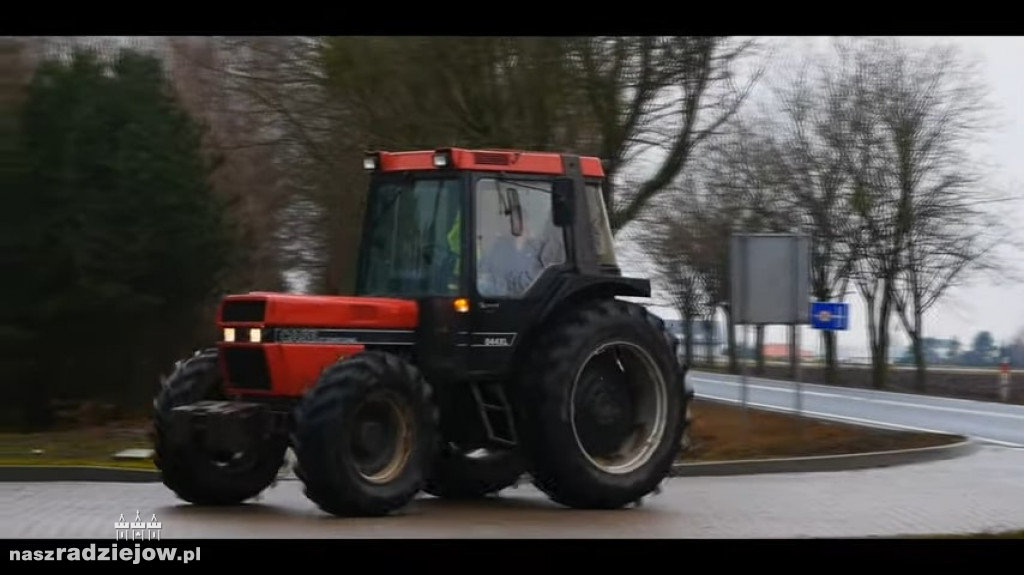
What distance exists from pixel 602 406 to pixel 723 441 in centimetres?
787

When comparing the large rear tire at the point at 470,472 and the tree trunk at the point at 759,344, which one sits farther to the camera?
the tree trunk at the point at 759,344

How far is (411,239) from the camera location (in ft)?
38.7

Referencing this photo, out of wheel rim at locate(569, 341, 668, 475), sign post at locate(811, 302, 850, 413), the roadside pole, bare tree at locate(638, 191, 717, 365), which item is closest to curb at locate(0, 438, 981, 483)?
wheel rim at locate(569, 341, 668, 475)

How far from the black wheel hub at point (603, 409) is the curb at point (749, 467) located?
2.17 feet

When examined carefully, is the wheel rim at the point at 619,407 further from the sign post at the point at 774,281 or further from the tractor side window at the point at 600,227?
the sign post at the point at 774,281

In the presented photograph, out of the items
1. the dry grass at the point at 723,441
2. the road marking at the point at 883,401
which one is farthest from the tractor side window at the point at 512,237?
Answer: the road marking at the point at 883,401

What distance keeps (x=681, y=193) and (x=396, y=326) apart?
36.4 feet

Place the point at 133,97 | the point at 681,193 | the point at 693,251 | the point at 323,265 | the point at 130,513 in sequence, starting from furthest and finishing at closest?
the point at 693,251 → the point at 681,193 → the point at 133,97 → the point at 323,265 → the point at 130,513

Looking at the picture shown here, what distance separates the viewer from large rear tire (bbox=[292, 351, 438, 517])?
10.2m

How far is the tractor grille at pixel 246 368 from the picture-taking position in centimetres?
1088

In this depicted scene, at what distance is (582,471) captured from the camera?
1145 centimetres

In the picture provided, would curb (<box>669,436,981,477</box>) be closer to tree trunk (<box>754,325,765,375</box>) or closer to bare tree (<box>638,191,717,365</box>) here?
bare tree (<box>638,191,717,365</box>)
